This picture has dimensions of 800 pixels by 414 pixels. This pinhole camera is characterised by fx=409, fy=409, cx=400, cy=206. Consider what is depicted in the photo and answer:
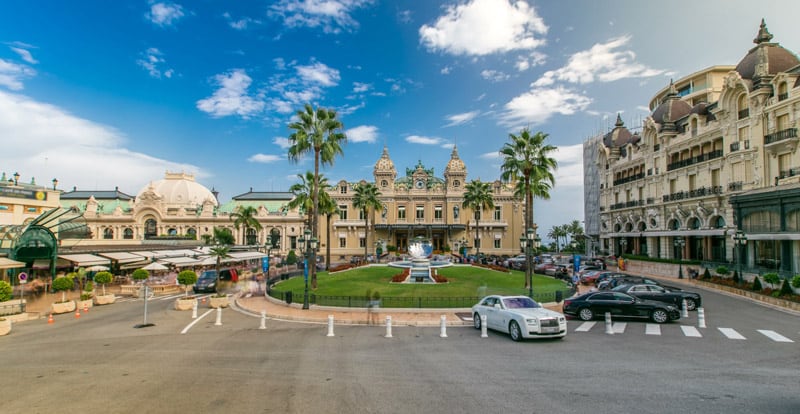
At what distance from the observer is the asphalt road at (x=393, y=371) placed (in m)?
8.70

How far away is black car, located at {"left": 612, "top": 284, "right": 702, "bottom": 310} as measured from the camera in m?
20.5

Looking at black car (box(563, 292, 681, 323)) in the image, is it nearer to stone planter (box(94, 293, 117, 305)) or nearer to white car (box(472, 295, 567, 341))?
white car (box(472, 295, 567, 341))

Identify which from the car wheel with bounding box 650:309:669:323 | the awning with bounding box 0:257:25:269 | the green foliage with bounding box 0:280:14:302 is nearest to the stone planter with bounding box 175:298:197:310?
the green foliage with bounding box 0:280:14:302

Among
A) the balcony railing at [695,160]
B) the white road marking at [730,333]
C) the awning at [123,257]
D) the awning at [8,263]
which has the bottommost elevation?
the white road marking at [730,333]

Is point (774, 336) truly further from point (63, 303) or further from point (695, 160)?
point (695, 160)

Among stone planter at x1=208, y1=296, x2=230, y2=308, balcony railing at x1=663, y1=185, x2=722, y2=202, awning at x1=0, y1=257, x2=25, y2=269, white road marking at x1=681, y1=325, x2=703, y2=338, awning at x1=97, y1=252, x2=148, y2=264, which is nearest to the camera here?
white road marking at x1=681, y1=325, x2=703, y2=338

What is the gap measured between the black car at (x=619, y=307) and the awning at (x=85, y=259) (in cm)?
3770

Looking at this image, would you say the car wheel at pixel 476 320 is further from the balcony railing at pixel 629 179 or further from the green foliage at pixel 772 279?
the balcony railing at pixel 629 179

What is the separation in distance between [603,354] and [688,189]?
43.8 metres

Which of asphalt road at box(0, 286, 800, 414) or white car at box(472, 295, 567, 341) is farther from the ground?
white car at box(472, 295, 567, 341)

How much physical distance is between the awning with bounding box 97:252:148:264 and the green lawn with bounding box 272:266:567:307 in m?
17.9

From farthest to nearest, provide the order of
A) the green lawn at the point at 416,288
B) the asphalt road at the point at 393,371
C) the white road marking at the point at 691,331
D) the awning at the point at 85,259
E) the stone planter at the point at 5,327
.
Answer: the awning at the point at 85,259, the green lawn at the point at 416,288, the stone planter at the point at 5,327, the white road marking at the point at 691,331, the asphalt road at the point at 393,371

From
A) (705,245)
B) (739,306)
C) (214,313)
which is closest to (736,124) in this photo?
(705,245)

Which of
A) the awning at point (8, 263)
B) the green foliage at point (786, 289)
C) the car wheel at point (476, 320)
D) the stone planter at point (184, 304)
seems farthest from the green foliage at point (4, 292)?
the green foliage at point (786, 289)
